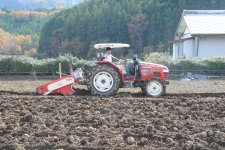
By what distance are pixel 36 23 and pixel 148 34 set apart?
44.6 m

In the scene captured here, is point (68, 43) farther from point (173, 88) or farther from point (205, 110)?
point (205, 110)

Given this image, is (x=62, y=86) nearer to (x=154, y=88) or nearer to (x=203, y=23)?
(x=154, y=88)

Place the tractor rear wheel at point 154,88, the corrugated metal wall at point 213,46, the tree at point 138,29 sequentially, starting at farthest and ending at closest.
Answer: the tree at point 138,29, the corrugated metal wall at point 213,46, the tractor rear wheel at point 154,88

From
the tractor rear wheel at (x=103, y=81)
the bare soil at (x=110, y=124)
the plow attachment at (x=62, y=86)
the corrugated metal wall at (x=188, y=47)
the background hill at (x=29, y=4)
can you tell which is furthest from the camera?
the background hill at (x=29, y=4)

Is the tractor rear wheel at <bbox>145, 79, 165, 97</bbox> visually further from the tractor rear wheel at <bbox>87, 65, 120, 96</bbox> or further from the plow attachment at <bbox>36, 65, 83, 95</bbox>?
the plow attachment at <bbox>36, 65, 83, 95</bbox>

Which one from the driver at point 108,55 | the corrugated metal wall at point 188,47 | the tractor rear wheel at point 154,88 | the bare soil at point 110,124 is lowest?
the bare soil at point 110,124

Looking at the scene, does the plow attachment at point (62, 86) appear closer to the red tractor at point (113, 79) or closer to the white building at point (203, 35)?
the red tractor at point (113, 79)

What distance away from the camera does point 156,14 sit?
56.0 m

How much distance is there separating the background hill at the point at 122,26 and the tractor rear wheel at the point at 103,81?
3563cm

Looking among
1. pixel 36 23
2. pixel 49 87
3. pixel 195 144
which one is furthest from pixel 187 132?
pixel 36 23

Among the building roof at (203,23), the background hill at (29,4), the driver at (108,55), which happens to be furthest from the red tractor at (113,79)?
the background hill at (29,4)

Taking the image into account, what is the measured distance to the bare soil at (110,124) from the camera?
265 inches

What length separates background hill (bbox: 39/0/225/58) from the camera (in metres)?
54.2

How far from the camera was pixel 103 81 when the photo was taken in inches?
539
